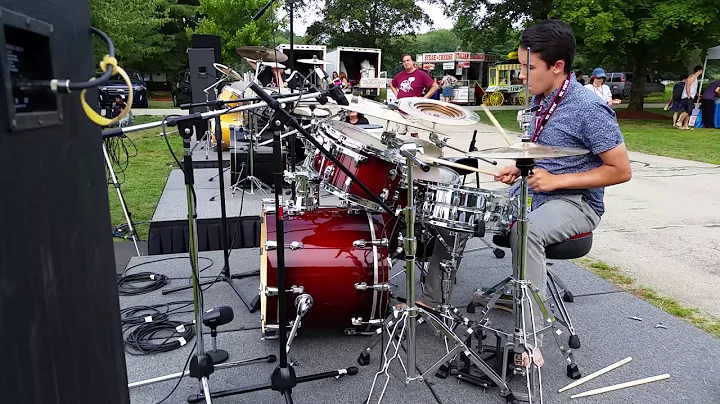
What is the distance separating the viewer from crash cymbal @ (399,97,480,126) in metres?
2.61

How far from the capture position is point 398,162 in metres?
2.55

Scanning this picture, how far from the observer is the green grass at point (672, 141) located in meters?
9.90

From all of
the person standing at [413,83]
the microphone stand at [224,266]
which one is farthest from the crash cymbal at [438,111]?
the person standing at [413,83]

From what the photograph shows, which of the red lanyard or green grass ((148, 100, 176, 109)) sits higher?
the red lanyard

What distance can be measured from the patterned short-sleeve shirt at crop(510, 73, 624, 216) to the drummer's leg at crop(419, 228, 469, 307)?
540 mm

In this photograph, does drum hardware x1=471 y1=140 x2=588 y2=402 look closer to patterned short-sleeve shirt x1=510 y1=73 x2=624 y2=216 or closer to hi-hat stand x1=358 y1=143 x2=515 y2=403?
hi-hat stand x1=358 y1=143 x2=515 y2=403

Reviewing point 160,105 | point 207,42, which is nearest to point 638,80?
point 207,42

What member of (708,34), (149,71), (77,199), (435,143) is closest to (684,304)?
(435,143)

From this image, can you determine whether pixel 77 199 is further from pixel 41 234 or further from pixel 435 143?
pixel 435 143

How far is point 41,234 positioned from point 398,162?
1751 millimetres

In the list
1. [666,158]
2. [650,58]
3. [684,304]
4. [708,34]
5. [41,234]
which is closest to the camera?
[41,234]

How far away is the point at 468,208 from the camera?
8.55 ft

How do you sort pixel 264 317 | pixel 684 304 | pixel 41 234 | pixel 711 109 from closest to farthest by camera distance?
pixel 41 234, pixel 264 317, pixel 684 304, pixel 711 109

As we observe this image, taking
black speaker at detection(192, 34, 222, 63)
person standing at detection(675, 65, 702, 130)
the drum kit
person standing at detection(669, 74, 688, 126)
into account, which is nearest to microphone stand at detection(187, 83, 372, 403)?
the drum kit
